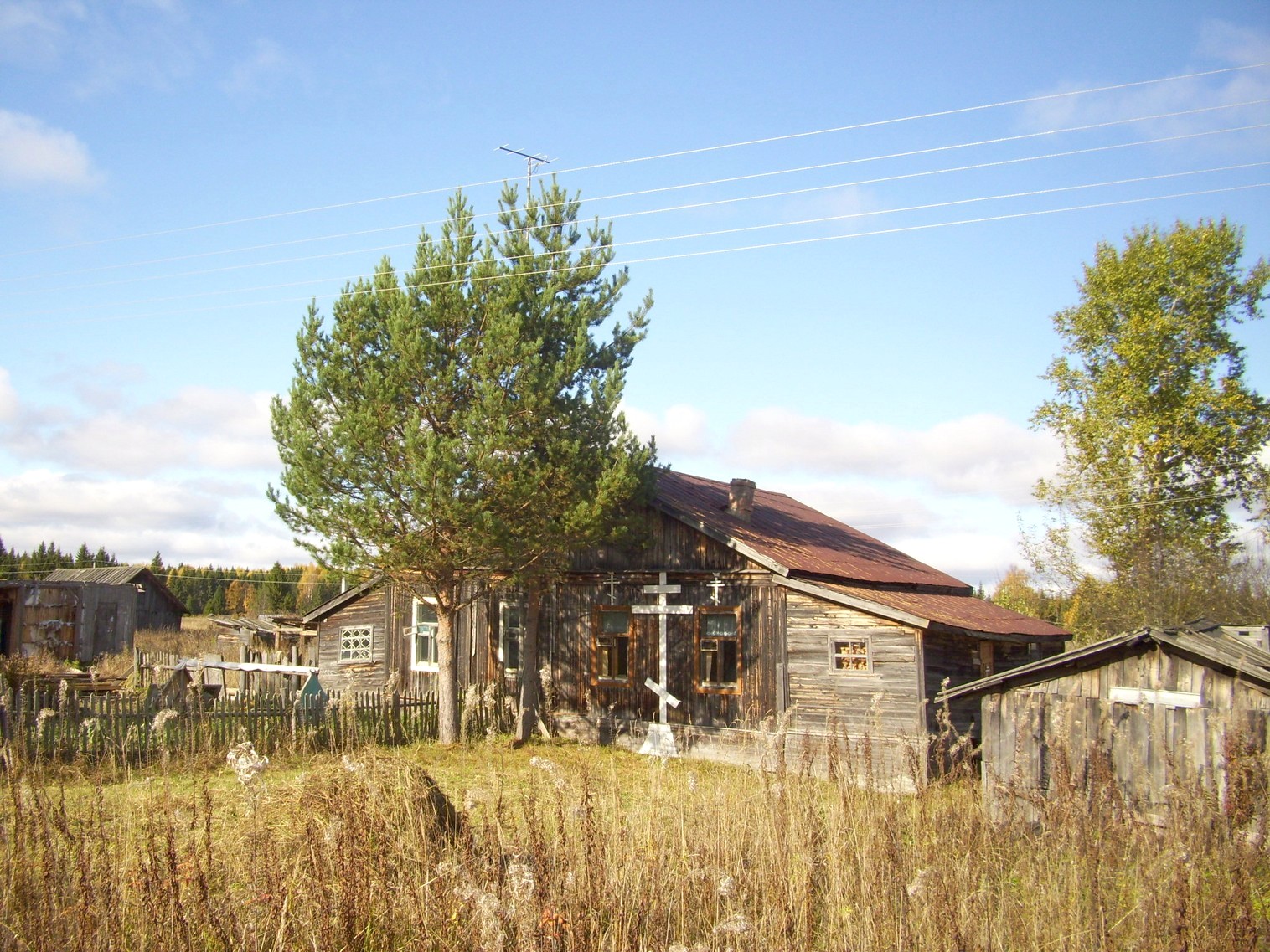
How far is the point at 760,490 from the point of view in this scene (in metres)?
29.7

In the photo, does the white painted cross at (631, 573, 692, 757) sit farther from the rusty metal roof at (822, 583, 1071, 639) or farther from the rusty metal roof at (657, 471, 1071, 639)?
the rusty metal roof at (822, 583, 1071, 639)

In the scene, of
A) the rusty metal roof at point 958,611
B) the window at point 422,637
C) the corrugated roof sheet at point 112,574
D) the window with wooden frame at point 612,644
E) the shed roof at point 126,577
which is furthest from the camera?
the shed roof at point 126,577

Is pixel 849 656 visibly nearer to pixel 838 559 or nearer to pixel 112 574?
pixel 838 559

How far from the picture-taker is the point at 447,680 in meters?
18.7

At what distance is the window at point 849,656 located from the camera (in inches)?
670

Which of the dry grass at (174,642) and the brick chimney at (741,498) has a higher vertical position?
the brick chimney at (741,498)

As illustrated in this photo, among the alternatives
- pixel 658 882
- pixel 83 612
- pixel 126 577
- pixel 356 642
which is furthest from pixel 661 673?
pixel 126 577

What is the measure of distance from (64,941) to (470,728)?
15055mm

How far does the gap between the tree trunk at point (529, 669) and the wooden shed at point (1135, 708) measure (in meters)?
9.81

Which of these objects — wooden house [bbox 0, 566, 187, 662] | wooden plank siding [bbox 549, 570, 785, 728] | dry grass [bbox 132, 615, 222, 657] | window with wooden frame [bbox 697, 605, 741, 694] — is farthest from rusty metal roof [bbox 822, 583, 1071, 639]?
dry grass [bbox 132, 615, 222, 657]

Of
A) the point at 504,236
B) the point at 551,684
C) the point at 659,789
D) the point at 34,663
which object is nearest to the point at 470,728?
the point at 551,684

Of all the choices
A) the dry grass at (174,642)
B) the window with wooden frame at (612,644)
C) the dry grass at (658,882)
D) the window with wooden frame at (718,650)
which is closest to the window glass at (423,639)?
the window with wooden frame at (612,644)

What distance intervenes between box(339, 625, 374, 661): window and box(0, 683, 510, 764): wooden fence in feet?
17.3

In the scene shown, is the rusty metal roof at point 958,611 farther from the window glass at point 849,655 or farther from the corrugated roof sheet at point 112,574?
the corrugated roof sheet at point 112,574
